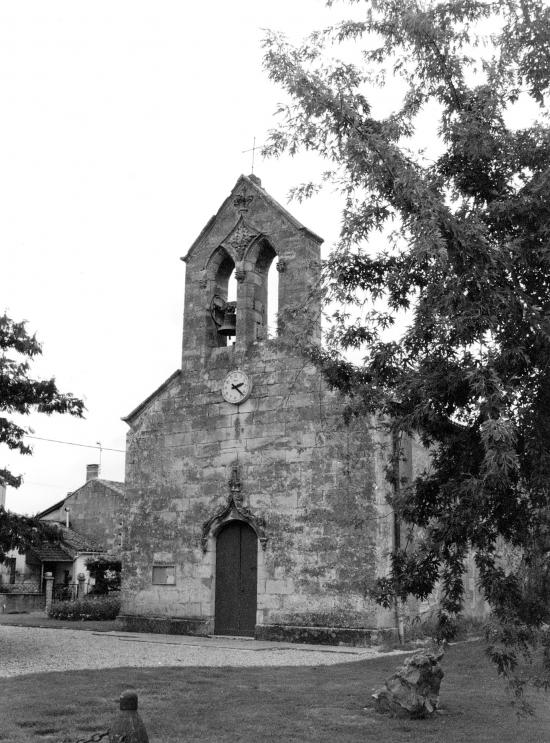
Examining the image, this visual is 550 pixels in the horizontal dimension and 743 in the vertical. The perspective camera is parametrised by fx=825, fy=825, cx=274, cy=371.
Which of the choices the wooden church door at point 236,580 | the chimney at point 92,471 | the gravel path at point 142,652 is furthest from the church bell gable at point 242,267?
the chimney at point 92,471

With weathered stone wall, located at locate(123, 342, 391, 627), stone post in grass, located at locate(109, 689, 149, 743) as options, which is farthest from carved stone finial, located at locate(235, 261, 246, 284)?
stone post in grass, located at locate(109, 689, 149, 743)

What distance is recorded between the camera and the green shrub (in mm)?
22672

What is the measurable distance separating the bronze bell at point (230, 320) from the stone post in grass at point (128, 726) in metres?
14.9

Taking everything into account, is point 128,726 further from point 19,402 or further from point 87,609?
point 87,609

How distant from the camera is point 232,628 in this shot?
60.2ft

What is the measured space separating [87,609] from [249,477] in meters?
7.54

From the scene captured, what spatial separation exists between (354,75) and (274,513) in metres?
12.3

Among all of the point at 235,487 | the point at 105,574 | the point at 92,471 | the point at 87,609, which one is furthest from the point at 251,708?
the point at 92,471

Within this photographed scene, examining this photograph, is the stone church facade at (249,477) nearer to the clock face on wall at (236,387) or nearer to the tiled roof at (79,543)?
the clock face on wall at (236,387)

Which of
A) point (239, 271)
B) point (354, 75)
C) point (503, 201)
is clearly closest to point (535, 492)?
point (503, 201)

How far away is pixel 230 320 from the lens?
20.2m

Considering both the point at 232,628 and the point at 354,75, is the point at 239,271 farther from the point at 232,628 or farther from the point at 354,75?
the point at 354,75

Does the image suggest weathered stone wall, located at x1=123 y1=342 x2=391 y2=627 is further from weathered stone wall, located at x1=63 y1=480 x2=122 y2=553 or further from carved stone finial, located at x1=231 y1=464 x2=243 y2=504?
weathered stone wall, located at x1=63 y1=480 x2=122 y2=553

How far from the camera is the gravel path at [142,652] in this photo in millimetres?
13070
